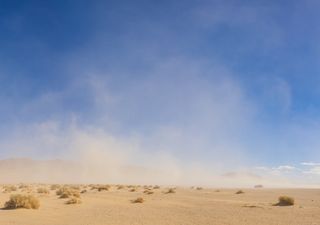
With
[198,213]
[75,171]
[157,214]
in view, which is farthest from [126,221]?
[75,171]

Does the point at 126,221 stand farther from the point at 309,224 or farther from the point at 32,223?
the point at 309,224

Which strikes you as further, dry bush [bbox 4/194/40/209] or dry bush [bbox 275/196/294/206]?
dry bush [bbox 275/196/294/206]

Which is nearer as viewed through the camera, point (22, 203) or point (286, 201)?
point (22, 203)

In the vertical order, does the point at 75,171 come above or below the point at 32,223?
above

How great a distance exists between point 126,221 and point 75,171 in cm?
18637

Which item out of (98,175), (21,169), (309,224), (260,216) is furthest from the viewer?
(21,169)

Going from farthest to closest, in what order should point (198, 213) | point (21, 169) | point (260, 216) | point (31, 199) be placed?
1. point (21, 169)
2. point (31, 199)
3. point (198, 213)
4. point (260, 216)

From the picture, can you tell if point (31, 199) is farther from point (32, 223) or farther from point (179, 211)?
point (179, 211)

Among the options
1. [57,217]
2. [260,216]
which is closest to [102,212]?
[57,217]

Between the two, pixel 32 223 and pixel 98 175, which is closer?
pixel 32 223

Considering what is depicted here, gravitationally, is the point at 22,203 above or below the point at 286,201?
below

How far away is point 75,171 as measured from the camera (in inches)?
7682

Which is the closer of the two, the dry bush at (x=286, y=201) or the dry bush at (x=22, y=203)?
→ the dry bush at (x=22, y=203)

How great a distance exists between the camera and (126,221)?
14.8 metres
